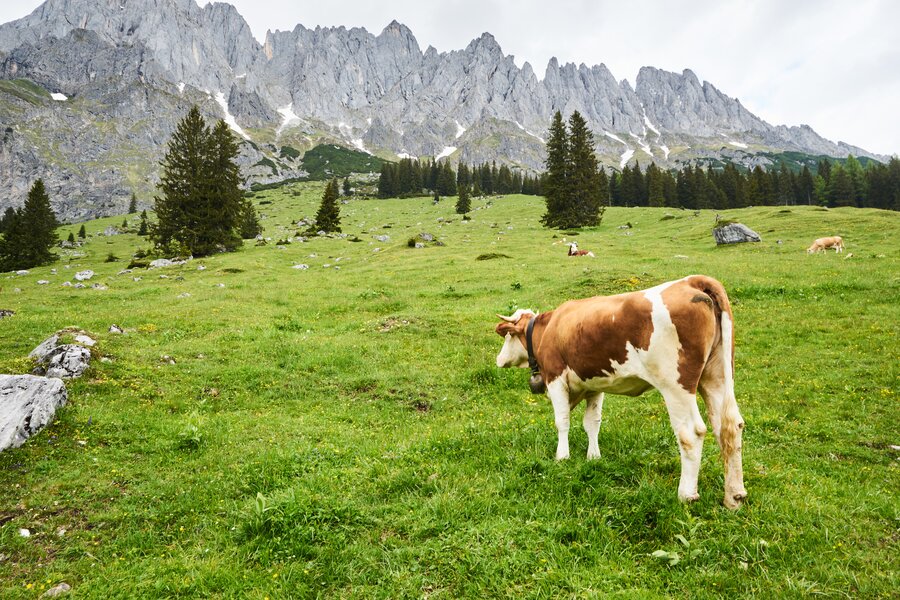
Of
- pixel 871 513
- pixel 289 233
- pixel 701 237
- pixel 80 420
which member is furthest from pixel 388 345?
pixel 289 233

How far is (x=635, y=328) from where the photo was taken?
619cm

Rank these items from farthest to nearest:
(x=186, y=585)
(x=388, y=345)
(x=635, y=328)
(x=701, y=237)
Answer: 1. (x=701, y=237)
2. (x=388, y=345)
3. (x=635, y=328)
4. (x=186, y=585)

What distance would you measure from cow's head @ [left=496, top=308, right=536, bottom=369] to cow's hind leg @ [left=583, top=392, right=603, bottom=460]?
2.20 metres

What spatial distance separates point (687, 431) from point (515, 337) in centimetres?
428

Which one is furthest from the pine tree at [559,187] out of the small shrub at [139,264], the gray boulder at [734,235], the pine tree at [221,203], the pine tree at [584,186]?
the small shrub at [139,264]

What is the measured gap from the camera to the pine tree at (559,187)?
6206 centimetres

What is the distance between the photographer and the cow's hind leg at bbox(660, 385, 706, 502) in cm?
585

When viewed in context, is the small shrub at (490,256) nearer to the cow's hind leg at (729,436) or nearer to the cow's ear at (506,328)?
the cow's ear at (506,328)

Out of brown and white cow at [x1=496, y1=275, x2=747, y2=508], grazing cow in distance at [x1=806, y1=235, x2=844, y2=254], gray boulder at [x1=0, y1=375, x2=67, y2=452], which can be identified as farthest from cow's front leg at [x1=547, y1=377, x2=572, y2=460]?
grazing cow in distance at [x1=806, y1=235, x2=844, y2=254]

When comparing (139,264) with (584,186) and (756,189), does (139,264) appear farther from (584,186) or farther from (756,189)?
(756,189)

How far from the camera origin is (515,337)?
9703 millimetres

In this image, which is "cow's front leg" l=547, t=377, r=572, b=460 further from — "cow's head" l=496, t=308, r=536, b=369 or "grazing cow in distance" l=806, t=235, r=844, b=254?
"grazing cow in distance" l=806, t=235, r=844, b=254

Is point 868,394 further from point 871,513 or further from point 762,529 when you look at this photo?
point 762,529

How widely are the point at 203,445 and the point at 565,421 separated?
726 cm
